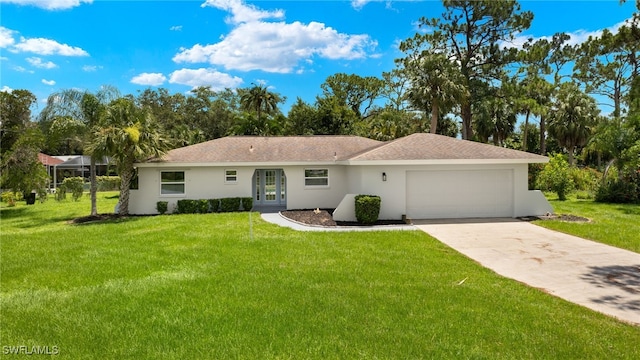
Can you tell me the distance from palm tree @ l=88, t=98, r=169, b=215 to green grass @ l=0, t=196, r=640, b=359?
23.0 ft

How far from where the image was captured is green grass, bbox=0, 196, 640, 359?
175 inches

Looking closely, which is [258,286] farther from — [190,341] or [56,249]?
[56,249]

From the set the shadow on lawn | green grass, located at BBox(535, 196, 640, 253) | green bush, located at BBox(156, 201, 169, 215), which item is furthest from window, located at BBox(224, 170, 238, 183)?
the shadow on lawn

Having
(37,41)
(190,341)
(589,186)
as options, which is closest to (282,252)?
(190,341)

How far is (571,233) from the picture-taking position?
12.1m

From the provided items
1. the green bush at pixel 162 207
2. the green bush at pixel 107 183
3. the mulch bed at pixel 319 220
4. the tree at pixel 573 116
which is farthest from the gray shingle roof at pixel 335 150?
the tree at pixel 573 116

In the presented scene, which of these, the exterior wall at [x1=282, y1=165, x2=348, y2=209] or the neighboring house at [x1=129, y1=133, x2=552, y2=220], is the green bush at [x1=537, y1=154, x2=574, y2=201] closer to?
the neighboring house at [x1=129, y1=133, x2=552, y2=220]

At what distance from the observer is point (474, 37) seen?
3803 centimetres

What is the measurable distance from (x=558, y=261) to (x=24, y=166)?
77.1ft

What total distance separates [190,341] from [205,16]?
15112 mm

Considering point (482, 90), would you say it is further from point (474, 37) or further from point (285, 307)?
point (285, 307)

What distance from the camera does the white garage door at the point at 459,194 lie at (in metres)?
15.5

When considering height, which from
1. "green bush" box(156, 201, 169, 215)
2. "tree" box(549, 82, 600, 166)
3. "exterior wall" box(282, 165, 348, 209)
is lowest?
"green bush" box(156, 201, 169, 215)

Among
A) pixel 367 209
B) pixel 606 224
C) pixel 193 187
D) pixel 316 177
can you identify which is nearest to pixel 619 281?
pixel 606 224
